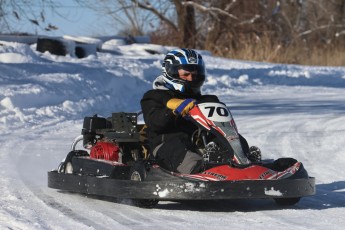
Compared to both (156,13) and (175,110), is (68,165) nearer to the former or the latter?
(175,110)

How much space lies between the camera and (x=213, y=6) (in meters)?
35.0

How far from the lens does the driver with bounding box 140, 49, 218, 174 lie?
709cm

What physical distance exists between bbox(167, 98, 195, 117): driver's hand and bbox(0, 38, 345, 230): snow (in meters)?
0.74

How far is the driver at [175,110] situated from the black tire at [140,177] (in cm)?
22

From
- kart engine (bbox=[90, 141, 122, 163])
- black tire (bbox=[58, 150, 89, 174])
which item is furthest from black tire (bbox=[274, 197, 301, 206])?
black tire (bbox=[58, 150, 89, 174])

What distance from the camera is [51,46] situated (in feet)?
74.4

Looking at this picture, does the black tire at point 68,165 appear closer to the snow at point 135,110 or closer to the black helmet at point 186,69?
the snow at point 135,110

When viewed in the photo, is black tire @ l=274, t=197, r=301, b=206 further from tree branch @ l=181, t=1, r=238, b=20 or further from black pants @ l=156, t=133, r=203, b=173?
tree branch @ l=181, t=1, r=238, b=20

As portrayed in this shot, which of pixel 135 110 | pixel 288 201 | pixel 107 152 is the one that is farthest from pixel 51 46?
pixel 288 201

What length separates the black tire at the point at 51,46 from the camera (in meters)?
22.7

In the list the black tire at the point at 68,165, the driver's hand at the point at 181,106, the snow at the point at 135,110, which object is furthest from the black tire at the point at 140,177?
the black tire at the point at 68,165

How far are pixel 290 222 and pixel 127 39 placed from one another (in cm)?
2317

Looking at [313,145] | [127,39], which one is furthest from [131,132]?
[127,39]

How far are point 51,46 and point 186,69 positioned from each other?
15241 mm
